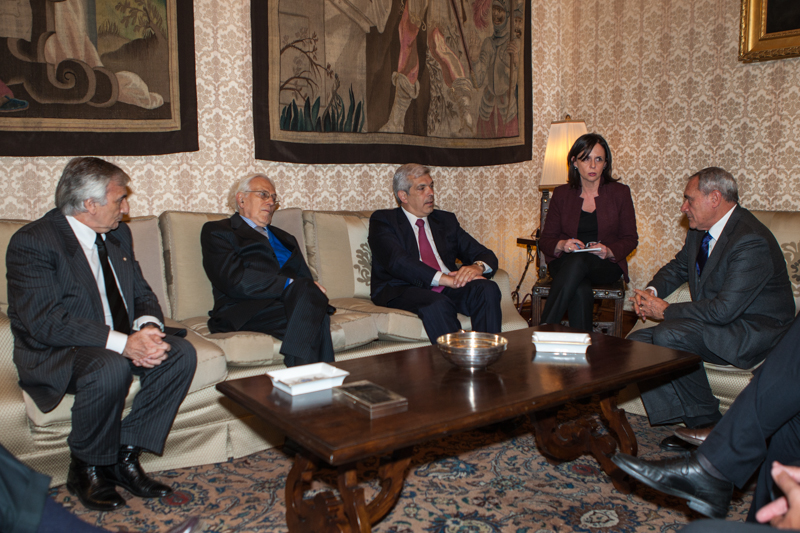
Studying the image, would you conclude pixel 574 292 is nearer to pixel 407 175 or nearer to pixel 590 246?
pixel 590 246

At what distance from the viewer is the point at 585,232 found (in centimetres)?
391

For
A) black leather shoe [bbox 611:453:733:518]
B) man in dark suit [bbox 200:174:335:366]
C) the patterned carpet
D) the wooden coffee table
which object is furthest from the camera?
man in dark suit [bbox 200:174:335:366]

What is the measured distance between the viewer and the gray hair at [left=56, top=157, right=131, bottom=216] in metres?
2.42

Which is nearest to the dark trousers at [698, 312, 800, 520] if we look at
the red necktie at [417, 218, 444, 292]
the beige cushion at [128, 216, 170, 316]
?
the red necktie at [417, 218, 444, 292]

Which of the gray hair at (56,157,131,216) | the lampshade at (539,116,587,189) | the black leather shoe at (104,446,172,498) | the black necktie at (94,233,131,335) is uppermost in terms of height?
the lampshade at (539,116,587,189)

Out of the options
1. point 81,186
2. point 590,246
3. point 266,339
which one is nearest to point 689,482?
point 266,339

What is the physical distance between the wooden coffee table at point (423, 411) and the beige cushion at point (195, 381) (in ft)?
1.86

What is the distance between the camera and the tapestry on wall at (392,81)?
3.74 meters

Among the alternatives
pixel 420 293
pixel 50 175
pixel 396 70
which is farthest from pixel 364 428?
pixel 396 70

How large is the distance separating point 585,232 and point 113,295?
2.78 meters

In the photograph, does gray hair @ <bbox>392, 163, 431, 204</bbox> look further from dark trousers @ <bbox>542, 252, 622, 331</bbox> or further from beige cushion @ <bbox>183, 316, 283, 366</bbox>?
beige cushion @ <bbox>183, 316, 283, 366</bbox>

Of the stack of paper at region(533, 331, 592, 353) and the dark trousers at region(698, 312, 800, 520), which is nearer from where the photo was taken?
the dark trousers at region(698, 312, 800, 520)

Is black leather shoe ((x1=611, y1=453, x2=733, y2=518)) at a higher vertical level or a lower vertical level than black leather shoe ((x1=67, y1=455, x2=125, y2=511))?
higher

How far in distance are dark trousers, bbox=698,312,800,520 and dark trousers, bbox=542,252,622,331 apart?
5.63ft
